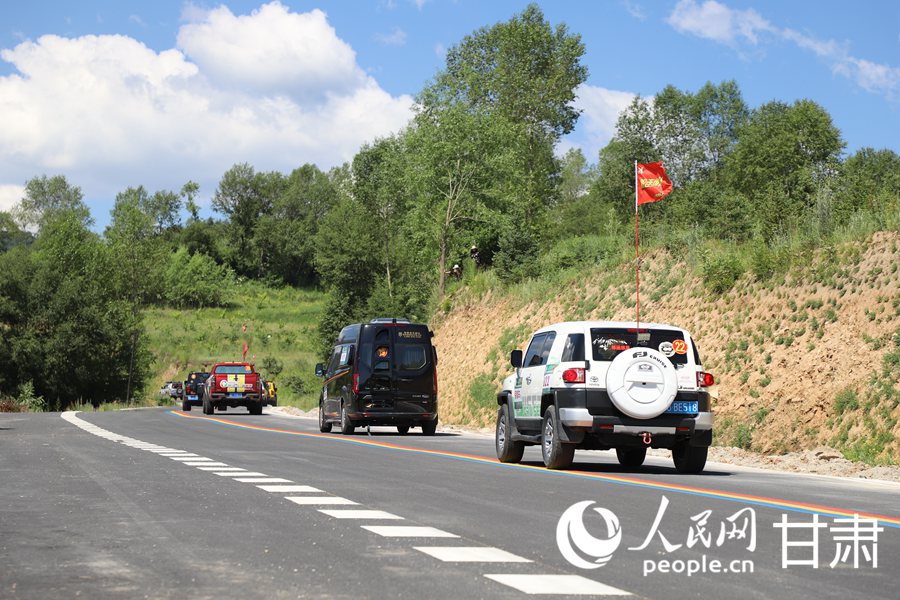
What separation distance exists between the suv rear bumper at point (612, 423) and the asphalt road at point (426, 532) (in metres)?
0.69

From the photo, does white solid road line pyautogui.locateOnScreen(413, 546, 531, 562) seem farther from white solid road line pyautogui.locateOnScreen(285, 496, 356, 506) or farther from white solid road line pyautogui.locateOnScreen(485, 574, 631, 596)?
white solid road line pyautogui.locateOnScreen(285, 496, 356, 506)

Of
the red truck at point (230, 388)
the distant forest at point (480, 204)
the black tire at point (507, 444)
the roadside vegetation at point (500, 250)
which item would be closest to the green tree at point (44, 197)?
the roadside vegetation at point (500, 250)

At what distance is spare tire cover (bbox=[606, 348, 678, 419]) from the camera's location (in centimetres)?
1709

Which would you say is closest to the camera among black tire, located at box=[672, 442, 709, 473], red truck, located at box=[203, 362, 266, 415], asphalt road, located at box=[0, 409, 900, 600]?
asphalt road, located at box=[0, 409, 900, 600]

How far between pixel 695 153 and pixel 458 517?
84.7m

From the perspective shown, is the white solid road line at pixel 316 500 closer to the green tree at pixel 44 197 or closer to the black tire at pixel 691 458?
the black tire at pixel 691 458

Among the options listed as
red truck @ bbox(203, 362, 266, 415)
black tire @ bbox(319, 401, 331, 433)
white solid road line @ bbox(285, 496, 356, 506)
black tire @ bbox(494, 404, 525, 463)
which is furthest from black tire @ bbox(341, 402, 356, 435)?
red truck @ bbox(203, 362, 266, 415)

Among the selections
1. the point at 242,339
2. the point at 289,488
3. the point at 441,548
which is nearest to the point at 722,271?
the point at 289,488

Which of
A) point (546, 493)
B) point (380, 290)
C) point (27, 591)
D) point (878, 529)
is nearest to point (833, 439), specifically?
point (546, 493)

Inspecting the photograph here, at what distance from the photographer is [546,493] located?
13.6 m

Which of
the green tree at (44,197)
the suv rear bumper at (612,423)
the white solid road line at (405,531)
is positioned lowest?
the white solid road line at (405,531)

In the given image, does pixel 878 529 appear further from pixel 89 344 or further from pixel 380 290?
pixel 89 344

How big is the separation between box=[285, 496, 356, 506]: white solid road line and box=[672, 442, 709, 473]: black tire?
22.6 feet

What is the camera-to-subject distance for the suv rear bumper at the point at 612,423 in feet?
56.2
